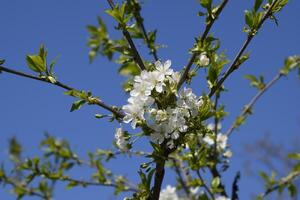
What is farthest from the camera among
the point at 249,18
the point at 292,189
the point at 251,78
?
the point at 251,78

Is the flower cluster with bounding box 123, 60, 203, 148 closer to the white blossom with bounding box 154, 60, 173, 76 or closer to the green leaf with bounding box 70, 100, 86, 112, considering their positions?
the white blossom with bounding box 154, 60, 173, 76

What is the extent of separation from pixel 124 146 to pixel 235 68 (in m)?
0.53

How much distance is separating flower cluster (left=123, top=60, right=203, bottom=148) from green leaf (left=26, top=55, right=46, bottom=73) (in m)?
0.37

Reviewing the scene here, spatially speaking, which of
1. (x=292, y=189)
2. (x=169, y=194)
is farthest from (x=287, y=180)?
(x=169, y=194)

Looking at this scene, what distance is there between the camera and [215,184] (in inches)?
108

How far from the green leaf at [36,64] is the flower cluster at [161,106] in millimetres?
368

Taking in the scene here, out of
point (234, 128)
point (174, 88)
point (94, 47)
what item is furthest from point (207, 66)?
point (234, 128)

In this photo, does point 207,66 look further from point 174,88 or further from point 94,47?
point 94,47

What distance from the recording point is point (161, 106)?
65.6 inches

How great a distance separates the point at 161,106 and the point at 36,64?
1.68ft

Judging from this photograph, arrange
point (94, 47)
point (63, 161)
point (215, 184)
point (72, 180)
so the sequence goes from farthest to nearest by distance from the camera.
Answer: point (63, 161) < point (72, 180) < point (94, 47) < point (215, 184)

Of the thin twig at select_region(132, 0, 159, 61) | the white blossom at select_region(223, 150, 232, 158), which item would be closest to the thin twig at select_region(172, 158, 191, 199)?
the white blossom at select_region(223, 150, 232, 158)

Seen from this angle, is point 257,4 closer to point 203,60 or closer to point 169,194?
point 203,60

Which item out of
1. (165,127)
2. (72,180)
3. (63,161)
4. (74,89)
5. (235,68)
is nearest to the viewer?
(165,127)
